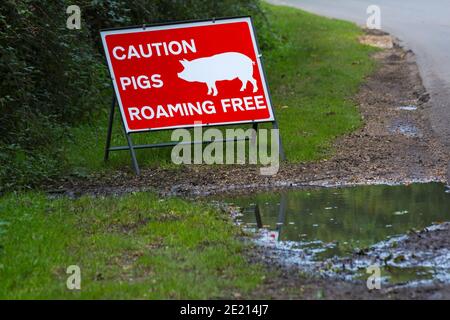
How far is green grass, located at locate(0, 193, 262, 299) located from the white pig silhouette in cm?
202

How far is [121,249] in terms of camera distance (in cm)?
719

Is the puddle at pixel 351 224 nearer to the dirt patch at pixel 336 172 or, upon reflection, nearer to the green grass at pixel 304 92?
the dirt patch at pixel 336 172

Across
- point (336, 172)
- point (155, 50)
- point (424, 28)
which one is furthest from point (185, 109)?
point (424, 28)

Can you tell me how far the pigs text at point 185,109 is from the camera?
1063 centimetres

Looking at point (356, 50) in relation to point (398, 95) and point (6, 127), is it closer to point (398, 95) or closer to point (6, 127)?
point (398, 95)

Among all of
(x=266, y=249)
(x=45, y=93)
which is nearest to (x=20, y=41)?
(x=45, y=93)

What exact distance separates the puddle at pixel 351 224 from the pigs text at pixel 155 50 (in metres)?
2.26

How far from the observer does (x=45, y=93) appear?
11.6 metres

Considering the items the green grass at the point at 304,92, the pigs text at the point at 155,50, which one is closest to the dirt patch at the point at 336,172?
the green grass at the point at 304,92

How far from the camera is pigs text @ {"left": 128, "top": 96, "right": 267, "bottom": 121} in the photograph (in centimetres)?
1063

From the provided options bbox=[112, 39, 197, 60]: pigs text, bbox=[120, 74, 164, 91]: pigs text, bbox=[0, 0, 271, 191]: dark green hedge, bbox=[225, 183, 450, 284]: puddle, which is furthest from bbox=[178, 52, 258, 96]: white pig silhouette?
bbox=[225, 183, 450, 284]: puddle

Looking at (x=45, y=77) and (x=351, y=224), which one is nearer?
(x=351, y=224)

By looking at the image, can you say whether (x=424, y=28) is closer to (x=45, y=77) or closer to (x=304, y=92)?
(x=304, y=92)

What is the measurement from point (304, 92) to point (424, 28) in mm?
6932
